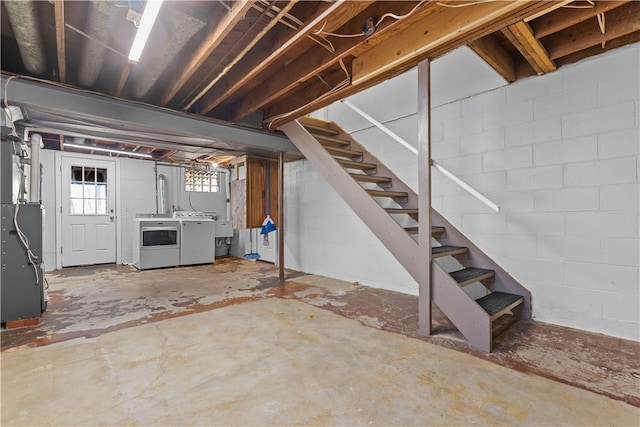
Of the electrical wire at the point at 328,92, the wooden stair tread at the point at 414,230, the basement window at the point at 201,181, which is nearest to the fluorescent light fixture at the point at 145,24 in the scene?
the electrical wire at the point at 328,92

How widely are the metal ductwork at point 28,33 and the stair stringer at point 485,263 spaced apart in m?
3.76

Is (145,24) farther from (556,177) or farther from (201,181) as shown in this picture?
(201,181)

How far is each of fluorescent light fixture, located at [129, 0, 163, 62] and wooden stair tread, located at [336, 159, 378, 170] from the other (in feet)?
7.24

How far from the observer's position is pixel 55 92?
282cm

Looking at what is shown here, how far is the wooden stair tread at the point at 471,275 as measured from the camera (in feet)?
8.21

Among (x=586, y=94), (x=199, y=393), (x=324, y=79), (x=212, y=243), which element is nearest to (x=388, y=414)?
(x=199, y=393)

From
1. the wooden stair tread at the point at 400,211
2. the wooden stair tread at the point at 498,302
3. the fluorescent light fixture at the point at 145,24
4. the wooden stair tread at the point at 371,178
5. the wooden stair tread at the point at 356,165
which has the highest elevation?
the fluorescent light fixture at the point at 145,24

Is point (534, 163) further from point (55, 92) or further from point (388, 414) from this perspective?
point (55, 92)

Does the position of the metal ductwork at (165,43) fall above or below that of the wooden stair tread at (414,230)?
above

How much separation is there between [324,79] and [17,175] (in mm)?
3260

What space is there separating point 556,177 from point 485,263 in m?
1.00

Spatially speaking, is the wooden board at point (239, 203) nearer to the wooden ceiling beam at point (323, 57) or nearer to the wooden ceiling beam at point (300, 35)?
the wooden ceiling beam at point (323, 57)

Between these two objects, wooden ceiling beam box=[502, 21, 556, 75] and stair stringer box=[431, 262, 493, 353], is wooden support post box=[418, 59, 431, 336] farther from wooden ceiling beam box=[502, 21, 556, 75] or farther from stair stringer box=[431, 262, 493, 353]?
wooden ceiling beam box=[502, 21, 556, 75]

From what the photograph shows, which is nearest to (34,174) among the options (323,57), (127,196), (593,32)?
(323,57)
